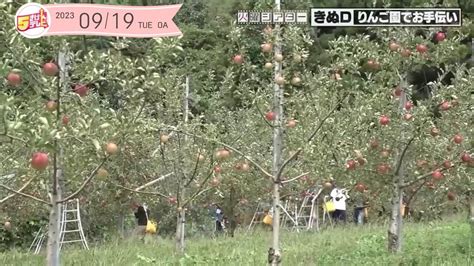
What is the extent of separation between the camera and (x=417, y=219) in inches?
561

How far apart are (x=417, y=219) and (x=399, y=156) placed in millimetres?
7665

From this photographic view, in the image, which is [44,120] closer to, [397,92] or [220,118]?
[397,92]

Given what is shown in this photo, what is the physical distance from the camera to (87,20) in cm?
334

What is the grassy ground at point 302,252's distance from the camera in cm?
692

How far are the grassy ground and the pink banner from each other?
396 centimetres

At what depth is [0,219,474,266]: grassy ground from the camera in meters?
6.92

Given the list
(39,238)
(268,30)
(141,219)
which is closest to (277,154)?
(268,30)

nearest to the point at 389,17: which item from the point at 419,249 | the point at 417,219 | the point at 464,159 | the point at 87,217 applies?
the point at 464,159

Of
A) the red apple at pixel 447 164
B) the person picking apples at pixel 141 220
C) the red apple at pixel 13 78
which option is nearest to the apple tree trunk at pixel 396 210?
the red apple at pixel 447 164

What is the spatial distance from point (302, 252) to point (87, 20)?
5345mm

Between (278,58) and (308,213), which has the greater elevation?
(278,58)

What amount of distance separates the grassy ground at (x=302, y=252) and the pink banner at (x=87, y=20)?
13.0 ft

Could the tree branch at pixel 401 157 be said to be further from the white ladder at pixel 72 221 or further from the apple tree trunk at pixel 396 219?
the white ladder at pixel 72 221

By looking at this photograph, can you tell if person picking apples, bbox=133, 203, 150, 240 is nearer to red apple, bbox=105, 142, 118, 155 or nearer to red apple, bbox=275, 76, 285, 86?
red apple, bbox=275, 76, 285, 86
